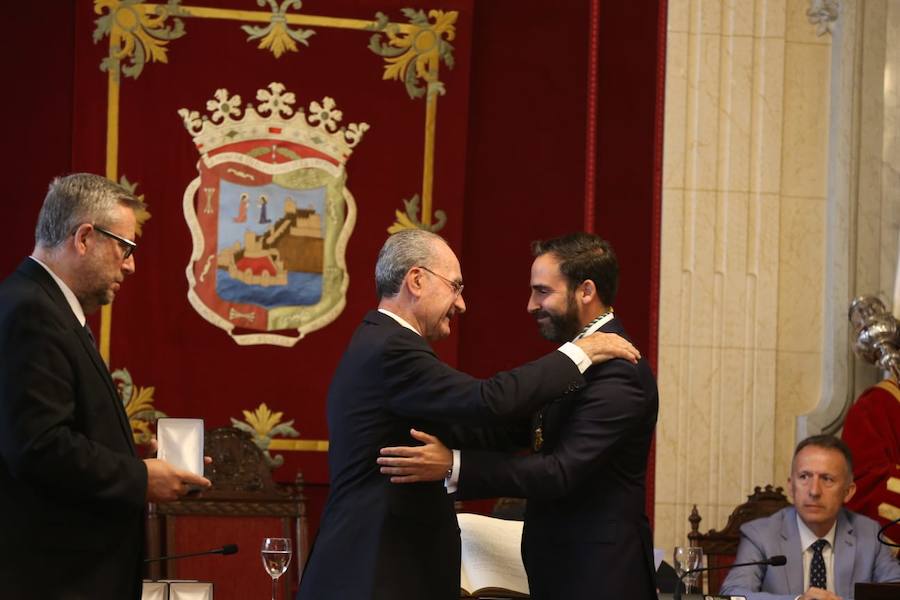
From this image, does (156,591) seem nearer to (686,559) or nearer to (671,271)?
(686,559)

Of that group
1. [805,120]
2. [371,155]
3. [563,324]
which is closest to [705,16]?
[805,120]

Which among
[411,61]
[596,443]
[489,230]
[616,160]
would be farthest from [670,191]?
[596,443]

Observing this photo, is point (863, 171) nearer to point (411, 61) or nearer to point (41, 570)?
point (411, 61)

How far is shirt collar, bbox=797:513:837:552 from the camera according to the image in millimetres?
4816

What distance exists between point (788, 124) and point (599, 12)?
1.03 metres

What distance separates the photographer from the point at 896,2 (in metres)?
6.19

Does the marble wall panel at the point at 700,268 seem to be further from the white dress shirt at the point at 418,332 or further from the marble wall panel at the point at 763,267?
the white dress shirt at the point at 418,332

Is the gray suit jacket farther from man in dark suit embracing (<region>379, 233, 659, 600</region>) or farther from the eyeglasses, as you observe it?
the eyeglasses

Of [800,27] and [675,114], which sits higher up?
[800,27]

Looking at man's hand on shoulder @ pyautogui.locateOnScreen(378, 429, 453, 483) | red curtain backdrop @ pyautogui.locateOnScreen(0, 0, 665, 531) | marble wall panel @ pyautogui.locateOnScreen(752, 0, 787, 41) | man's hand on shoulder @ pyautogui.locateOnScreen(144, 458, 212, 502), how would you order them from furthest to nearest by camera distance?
marble wall panel @ pyautogui.locateOnScreen(752, 0, 787, 41) < red curtain backdrop @ pyautogui.locateOnScreen(0, 0, 665, 531) < man's hand on shoulder @ pyautogui.locateOnScreen(378, 429, 453, 483) < man's hand on shoulder @ pyautogui.locateOnScreen(144, 458, 212, 502)

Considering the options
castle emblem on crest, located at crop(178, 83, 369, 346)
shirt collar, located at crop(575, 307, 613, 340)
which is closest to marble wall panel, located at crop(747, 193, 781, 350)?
castle emblem on crest, located at crop(178, 83, 369, 346)

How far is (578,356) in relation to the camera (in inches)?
124

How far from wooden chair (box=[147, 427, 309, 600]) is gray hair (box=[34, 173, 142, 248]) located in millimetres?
2134

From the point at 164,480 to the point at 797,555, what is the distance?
2.72 m
